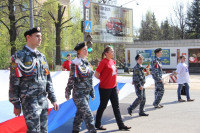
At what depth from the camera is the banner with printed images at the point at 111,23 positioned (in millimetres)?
22450

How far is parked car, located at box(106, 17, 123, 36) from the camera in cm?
2381

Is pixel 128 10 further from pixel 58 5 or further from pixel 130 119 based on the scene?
pixel 130 119

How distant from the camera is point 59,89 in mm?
6785

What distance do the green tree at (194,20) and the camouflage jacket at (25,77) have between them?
5676cm

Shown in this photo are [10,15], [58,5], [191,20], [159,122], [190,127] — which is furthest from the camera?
[191,20]

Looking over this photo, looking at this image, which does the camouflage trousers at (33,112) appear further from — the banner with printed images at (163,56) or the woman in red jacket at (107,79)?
the banner with printed images at (163,56)

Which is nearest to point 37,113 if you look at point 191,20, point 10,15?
point 10,15

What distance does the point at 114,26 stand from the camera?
80.5 feet

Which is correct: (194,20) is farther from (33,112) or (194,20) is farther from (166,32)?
(33,112)

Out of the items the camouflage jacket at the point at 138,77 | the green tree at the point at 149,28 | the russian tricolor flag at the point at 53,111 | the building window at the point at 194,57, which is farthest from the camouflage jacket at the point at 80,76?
the green tree at the point at 149,28

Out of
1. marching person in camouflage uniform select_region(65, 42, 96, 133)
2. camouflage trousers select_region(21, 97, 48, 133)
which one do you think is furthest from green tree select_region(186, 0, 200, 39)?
camouflage trousers select_region(21, 97, 48, 133)

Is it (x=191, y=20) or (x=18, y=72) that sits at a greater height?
(x=191, y=20)

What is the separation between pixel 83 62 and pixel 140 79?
2636 millimetres

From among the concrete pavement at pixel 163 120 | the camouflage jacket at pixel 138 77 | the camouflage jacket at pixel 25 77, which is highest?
the camouflage jacket at pixel 25 77
